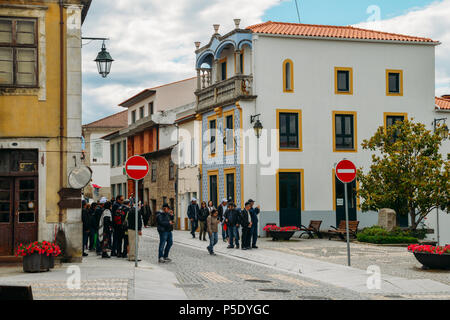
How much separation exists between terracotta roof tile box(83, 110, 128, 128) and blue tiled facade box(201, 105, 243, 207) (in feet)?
98.9

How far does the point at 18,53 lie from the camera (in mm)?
17688

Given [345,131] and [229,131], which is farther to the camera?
[229,131]

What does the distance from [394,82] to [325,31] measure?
4.49 metres

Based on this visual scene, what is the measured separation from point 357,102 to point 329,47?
3.14 metres

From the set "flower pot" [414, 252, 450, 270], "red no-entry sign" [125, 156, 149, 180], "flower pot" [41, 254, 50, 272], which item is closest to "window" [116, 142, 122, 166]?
"red no-entry sign" [125, 156, 149, 180]

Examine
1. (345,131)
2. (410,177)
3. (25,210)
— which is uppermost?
(345,131)

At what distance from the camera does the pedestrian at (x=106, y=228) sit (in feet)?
64.3

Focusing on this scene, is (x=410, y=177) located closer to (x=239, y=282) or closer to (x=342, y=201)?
(x=342, y=201)

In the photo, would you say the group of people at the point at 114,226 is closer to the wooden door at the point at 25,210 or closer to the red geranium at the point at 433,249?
the wooden door at the point at 25,210

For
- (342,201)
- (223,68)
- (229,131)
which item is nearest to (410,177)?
(342,201)

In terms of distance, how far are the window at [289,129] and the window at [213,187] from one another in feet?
15.9

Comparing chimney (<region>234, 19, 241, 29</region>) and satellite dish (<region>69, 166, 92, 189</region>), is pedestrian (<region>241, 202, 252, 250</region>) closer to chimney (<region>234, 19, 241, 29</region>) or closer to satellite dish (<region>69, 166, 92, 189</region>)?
satellite dish (<region>69, 166, 92, 189</region>)

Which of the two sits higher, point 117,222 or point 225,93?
point 225,93
